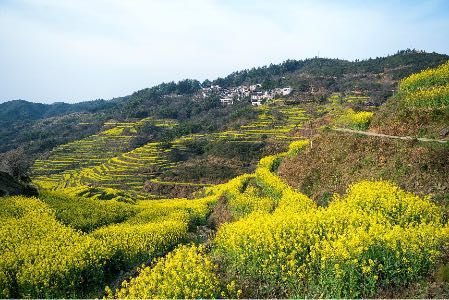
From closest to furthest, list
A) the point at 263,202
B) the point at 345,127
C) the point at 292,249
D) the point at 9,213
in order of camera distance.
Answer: the point at 292,249
the point at 9,213
the point at 263,202
the point at 345,127

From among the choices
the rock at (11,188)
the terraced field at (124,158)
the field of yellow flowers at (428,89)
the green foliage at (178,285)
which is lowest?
the terraced field at (124,158)

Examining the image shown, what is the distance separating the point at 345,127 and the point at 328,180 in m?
9.88

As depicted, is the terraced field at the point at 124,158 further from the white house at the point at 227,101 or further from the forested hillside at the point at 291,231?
the white house at the point at 227,101

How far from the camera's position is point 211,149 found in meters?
83.8

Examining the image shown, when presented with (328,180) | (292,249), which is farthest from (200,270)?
(328,180)

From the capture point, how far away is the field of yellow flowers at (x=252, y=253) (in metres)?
10.3

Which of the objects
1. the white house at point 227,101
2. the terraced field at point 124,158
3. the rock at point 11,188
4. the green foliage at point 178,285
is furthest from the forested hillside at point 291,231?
the white house at point 227,101

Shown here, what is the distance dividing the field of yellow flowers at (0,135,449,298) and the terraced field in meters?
42.1

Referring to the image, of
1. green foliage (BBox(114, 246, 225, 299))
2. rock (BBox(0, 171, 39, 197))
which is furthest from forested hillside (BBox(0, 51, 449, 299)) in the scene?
rock (BBox(0, 171, 39, 197))

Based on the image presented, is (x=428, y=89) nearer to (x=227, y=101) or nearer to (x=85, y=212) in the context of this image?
(x=85, y=212)

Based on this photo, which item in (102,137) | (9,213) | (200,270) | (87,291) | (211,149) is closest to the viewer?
(200,270)

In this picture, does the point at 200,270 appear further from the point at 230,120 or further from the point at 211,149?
the point at 230,120

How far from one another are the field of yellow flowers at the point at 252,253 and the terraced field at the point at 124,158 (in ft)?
138

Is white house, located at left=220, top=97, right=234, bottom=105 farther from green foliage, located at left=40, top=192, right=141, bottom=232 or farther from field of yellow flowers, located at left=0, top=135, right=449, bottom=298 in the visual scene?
field of yellow flowers, located at left=0, top=135, right=449, bottom=298
